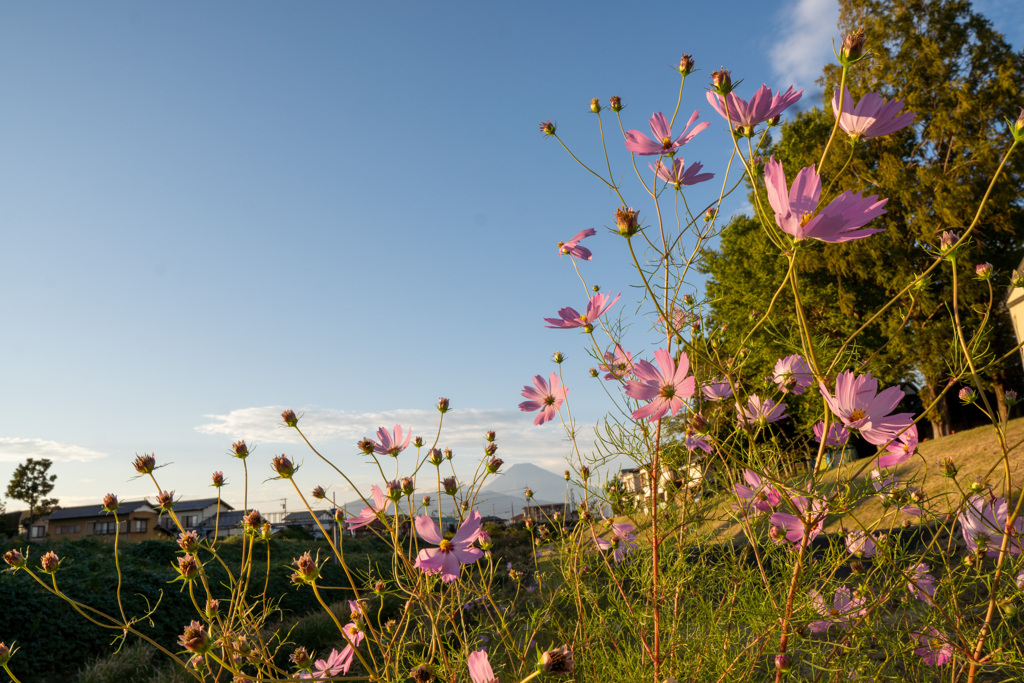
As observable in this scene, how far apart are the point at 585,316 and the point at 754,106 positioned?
1.80ft

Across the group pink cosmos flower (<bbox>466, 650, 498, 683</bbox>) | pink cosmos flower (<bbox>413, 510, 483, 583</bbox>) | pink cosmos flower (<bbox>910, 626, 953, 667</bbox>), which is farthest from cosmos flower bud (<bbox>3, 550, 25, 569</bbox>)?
pink cosmos flower (<bbox>910, 626, 953, 667</bbox>)

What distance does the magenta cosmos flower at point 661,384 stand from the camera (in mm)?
981

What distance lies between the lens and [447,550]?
1.05 metres

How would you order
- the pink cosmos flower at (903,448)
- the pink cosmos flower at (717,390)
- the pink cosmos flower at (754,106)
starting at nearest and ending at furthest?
1. the pink cosmos flower at (754,106)
2. the pink cosmos flower at (903,448)
3. the pink cosmos flower at (717,390)

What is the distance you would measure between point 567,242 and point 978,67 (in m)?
13.5

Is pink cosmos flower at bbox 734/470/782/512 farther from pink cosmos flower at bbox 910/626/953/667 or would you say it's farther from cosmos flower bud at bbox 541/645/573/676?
cosmos flower bud at bbox 541/645/573/676

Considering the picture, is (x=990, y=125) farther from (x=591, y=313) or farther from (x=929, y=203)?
(x=591, y=313)

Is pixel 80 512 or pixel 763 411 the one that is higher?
pixel 763 411

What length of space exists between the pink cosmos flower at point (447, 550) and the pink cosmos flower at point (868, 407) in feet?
2.07

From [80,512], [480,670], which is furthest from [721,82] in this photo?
[80,512]

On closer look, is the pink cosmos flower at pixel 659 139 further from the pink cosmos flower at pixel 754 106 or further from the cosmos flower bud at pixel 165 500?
the cosmos flower bud at pixel 165 500

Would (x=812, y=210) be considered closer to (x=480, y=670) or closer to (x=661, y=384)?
(x=661, y=384)

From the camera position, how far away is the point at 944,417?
10.1 meters

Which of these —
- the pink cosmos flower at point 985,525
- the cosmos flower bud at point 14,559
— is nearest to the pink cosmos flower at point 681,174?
the pink cosmos flower at point 985,525
